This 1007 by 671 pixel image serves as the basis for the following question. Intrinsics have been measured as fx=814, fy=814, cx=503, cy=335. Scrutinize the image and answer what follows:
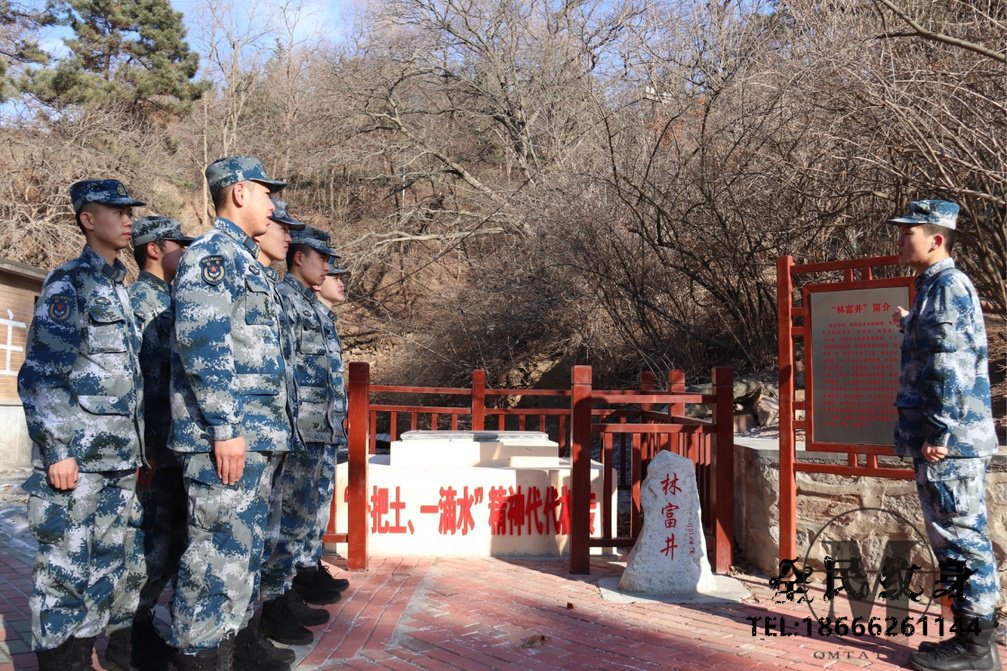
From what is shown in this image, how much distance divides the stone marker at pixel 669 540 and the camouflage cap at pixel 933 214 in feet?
6.09

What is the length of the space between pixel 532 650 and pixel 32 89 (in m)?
20.3

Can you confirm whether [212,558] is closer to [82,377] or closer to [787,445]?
[82,377]

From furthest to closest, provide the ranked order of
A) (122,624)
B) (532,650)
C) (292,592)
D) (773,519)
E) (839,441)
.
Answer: (773,519) < (839,441) < (292,592) < (532,650) < (122,624)

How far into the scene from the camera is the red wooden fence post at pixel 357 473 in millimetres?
5215

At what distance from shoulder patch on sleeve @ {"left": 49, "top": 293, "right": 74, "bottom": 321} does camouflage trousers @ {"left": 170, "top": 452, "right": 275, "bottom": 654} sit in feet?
2.45

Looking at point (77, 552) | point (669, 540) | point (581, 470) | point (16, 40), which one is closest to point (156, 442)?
point (77, 552)

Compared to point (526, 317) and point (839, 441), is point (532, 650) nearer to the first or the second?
point (839, 441)

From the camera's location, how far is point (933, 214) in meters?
3.62

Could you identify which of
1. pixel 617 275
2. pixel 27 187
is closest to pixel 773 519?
pixel 617 275

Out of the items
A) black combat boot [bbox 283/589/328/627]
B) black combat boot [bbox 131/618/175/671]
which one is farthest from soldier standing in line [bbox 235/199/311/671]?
black combat boot [bbox 131/618/175/671]

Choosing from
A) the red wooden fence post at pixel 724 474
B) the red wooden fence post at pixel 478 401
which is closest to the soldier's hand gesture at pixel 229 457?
the red wooden fence post at pixel 724 474

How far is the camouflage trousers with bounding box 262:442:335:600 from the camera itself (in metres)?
3.85

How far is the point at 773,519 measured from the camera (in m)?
4.95

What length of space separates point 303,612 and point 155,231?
2005mm
